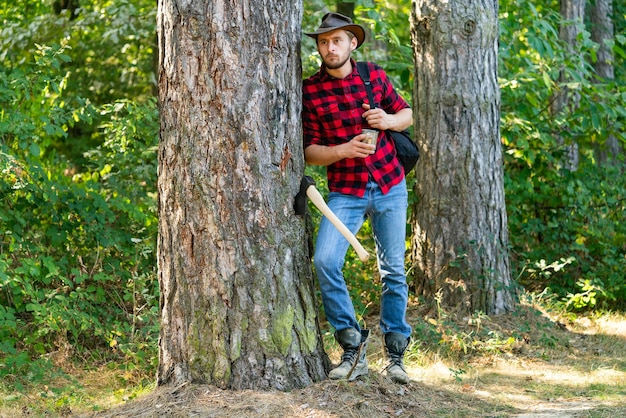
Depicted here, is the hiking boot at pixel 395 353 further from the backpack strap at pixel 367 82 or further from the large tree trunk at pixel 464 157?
the large tree trunk at pixel 464 157

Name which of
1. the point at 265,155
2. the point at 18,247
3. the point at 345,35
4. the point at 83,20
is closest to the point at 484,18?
the point at 345,35

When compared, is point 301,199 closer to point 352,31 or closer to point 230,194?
point 230,194

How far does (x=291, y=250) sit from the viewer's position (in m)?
4.45

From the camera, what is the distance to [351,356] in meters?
4.68

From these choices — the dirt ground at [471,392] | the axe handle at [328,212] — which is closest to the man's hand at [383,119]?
the axe handle at [328,212]

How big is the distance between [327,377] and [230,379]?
596 millimetres

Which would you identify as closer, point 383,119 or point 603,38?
point 383,119

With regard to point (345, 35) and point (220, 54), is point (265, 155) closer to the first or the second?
point (220, 54)

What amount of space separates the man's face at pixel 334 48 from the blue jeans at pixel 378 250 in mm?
759

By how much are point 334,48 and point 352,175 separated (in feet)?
2.50

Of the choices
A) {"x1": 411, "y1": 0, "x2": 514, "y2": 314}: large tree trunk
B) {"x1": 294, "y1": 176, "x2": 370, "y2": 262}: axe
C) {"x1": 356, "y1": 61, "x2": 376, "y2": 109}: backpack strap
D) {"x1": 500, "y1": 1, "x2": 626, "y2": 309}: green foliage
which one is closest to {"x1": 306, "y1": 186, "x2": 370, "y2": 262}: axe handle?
{"x1": 294, "y1": 176, "x2": 370, "y2": 262}: axe

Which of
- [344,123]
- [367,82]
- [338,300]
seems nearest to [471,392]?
[338,300]

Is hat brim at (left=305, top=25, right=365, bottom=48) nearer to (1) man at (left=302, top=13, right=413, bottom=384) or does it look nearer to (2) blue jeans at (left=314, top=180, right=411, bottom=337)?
(1) man at (left=302, top=13, right=413, bottom=384)

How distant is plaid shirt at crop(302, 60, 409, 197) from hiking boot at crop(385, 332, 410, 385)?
3.03 feet
